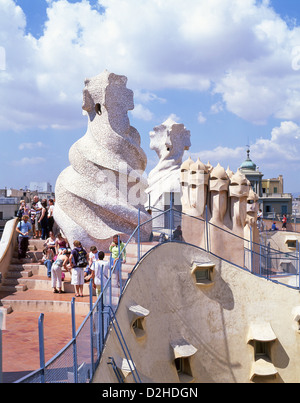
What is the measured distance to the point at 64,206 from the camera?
1165cm

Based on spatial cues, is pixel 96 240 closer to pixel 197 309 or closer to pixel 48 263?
pixel 48 263

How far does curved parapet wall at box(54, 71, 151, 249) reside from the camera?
11.5 metres

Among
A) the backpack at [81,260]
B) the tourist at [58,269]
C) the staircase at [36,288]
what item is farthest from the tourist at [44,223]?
the backpack at [81,260]

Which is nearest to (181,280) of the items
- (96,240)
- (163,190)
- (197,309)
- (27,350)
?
(197,309)

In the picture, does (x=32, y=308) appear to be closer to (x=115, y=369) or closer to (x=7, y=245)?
(x=7, y=245)

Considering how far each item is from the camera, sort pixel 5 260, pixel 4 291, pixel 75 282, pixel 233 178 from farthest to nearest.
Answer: pixel 233 178, pixel 5 260, pixel 4 291, pixel 75 282

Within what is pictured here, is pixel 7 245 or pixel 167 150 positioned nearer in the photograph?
pixel 7 245

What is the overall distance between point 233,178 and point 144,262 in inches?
182

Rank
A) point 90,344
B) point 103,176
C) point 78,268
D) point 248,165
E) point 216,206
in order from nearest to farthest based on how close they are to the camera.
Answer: point 90,344 → point 78,268 → point 103,176 → point 216,206 → point 248,165

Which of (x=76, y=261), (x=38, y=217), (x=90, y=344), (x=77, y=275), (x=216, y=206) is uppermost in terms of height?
(x=216, y=206)

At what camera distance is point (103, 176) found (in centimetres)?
1174

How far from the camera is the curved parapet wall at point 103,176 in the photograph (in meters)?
11.5

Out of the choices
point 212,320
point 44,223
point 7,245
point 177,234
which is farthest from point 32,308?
point 212,320

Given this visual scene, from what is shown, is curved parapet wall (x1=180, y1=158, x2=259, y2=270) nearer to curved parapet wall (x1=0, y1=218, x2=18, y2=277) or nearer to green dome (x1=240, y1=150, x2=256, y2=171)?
curved parapet wall (x1=0, y1=218, x2=18, y2=277)
